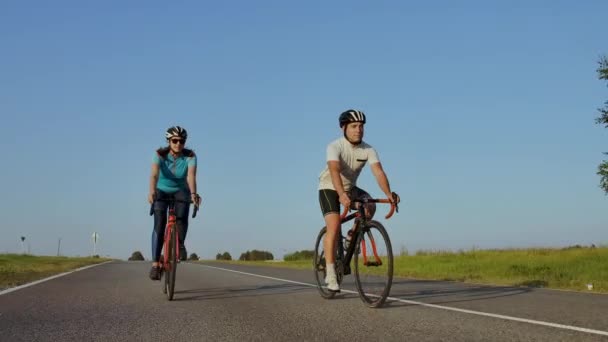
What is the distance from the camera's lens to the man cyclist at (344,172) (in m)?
7.43

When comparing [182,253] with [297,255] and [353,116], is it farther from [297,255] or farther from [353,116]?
[297,255]

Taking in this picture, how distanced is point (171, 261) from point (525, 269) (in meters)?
11.7

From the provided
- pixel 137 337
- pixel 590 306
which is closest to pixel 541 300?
pixel 590 306

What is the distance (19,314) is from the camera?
6.52 metres

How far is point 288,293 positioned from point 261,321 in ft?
10.8

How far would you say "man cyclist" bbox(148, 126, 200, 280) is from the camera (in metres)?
8.76

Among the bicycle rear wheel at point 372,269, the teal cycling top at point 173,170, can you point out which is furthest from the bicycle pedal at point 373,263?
the teal cycling top at point 173,170

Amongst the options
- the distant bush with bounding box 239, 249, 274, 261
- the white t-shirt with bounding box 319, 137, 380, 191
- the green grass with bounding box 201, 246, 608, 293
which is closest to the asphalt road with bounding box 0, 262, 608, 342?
the white t-shirt with bounding box 319, 137, 380, 191

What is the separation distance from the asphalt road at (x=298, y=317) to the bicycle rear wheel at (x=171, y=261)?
186 mm

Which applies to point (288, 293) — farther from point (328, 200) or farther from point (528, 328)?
point (528, 328)

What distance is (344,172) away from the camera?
765cm

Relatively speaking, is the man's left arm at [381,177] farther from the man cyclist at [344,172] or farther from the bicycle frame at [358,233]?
the bicycle frame at [358,233]

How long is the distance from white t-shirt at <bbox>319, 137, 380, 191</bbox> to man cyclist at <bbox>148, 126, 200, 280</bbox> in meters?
2.20

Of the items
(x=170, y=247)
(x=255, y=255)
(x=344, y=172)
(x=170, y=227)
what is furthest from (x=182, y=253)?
(x=255, y=255)
